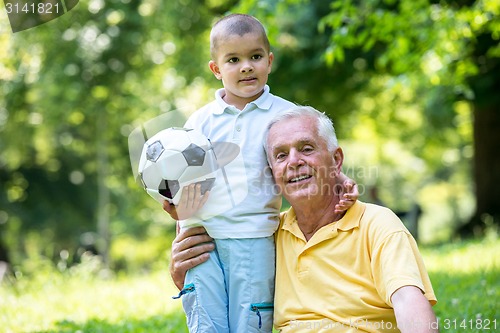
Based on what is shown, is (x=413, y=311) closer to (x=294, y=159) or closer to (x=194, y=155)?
(x=294, y=159)

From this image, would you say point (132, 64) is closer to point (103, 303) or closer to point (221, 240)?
point (103, 303)

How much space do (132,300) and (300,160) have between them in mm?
3760

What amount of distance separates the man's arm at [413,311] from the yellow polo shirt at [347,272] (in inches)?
2.6

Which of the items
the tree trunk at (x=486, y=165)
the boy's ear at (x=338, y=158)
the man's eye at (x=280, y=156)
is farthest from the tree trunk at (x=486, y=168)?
the man's eye at (x=280, y=156)

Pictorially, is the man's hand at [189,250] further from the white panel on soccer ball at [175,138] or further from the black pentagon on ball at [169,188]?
the white panel on soccer ball at [175,138]

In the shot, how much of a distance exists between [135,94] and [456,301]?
11842mm

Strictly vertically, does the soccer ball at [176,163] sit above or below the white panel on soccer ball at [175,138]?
below

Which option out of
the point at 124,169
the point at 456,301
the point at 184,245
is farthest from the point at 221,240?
the point at 124,169

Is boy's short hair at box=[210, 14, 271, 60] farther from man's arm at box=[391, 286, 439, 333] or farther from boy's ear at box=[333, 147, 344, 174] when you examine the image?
man's arm at box=[391, 286, 439, 333]

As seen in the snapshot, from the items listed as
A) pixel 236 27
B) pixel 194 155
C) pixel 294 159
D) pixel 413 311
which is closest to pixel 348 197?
pixel 294 159

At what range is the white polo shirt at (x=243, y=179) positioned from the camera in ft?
10.4

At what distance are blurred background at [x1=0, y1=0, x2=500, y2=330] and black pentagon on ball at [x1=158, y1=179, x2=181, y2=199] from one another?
10.0ft

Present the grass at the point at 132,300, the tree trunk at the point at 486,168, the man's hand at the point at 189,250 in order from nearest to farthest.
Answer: the man's hand at the point at 189,250, the grass at the point at 132,300, the tree trunk at the point at 486,168

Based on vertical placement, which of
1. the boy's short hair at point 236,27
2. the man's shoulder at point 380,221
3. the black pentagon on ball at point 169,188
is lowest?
the man's shoulder at point 380,221
